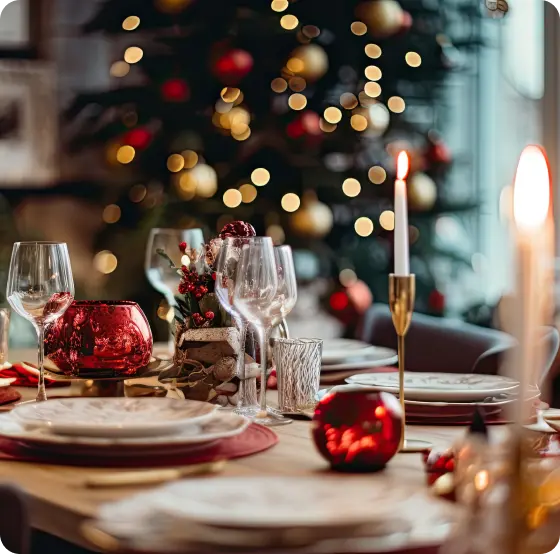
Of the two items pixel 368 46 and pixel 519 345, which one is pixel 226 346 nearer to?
pixel 519 345

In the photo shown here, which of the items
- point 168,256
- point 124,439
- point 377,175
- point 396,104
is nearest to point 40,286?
point 124,439

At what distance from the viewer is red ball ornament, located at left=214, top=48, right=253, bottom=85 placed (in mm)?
4020

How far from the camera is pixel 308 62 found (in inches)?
160

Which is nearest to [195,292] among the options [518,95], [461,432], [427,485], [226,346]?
[226,346]

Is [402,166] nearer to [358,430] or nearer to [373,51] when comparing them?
[358,430]

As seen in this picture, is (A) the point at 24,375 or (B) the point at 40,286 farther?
(A) the point at 24,375

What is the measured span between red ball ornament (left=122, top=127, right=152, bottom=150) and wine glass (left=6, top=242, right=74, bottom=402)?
8.79ft

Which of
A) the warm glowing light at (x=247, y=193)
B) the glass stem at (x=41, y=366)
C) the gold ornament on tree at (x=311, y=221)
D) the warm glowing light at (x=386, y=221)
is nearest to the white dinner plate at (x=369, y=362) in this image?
the glass stem at (x=41, y=366)

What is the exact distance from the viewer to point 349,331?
426cm

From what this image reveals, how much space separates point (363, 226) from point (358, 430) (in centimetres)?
332

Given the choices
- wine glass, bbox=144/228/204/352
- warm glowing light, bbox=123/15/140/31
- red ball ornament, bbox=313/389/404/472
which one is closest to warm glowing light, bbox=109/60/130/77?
warm glowing light, bbox=123/15/140/31

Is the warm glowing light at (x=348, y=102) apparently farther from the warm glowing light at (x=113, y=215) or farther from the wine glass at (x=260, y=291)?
the wine glass at (x=260, y=291)

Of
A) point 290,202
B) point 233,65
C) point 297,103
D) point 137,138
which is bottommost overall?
point 290,202

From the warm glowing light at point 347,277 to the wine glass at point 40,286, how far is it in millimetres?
2875
